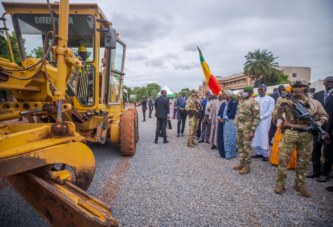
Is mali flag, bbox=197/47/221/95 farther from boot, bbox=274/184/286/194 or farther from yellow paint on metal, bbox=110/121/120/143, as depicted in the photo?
boot, bbox=274/184/286/194

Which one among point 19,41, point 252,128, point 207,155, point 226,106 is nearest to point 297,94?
point 252,128

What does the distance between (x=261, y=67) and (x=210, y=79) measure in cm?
3917

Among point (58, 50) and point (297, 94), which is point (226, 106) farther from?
point (58, 50)

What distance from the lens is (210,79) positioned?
6594mm

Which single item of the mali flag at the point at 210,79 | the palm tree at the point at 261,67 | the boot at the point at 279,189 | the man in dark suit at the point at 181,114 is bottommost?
the boot at the point at 279,189

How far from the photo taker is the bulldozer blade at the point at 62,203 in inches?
54.3

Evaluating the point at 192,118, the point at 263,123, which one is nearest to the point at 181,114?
the point at 192,118

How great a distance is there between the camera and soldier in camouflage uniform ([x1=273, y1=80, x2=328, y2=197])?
123 inches

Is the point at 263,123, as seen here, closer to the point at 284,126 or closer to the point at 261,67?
the point at 284,126

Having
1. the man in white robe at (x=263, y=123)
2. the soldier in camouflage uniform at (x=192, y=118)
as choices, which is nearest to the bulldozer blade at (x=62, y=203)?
the man in white robe at (x=263, y=123)

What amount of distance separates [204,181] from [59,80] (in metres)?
2.83

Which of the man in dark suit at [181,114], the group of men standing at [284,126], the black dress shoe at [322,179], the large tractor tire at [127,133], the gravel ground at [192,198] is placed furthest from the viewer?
the man in dark suit at [181,114]

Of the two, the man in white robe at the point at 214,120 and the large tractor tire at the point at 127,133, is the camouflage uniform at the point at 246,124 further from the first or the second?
the large tractor tire at the point at 127,133

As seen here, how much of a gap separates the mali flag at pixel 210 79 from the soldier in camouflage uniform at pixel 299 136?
3.11 meters
